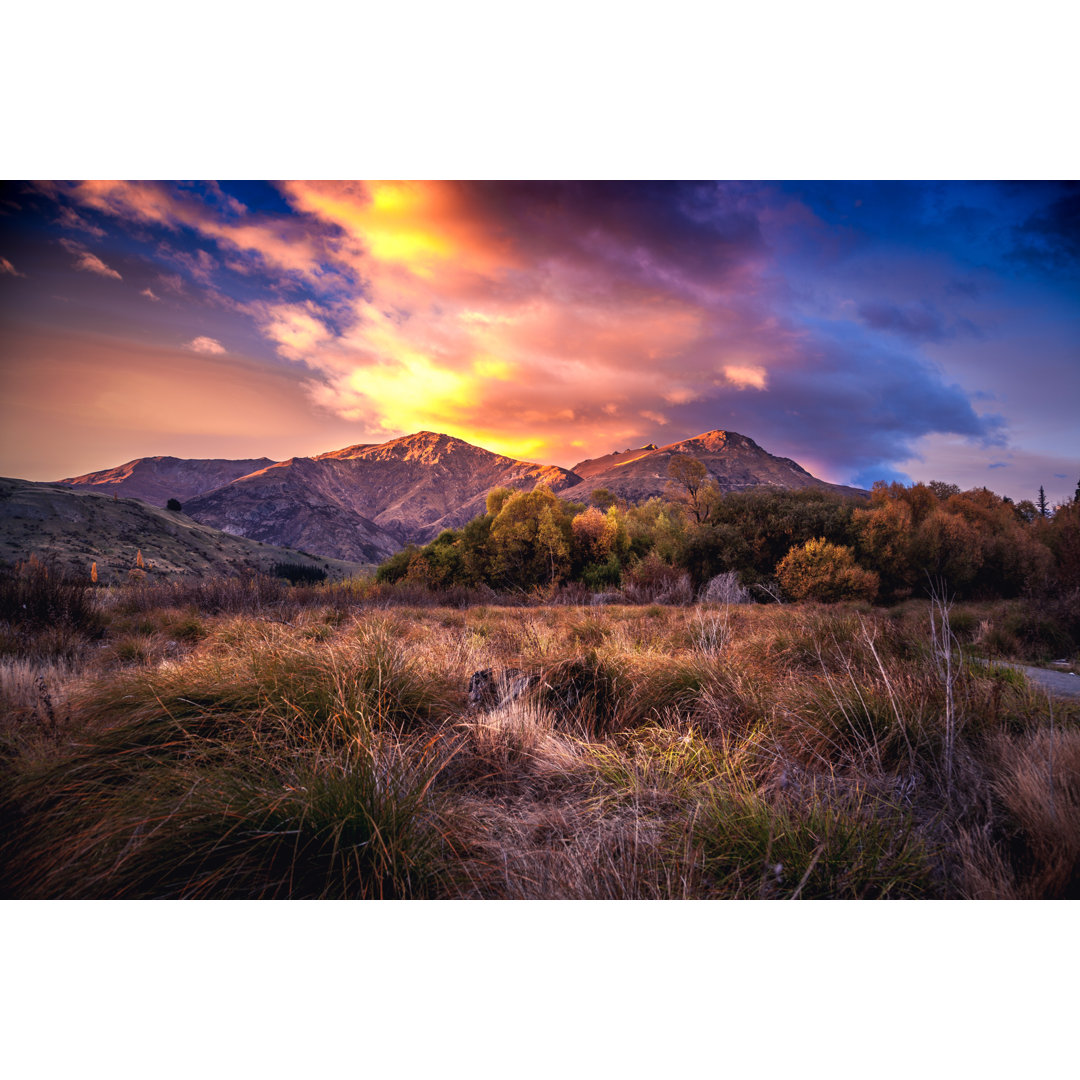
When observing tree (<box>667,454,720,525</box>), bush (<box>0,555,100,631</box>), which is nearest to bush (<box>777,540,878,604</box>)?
tree (<box>667,454,720,525</box>)

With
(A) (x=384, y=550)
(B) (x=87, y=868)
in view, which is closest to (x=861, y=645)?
(B) (x=87, y=868)

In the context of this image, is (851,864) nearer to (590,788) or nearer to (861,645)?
(590,788)

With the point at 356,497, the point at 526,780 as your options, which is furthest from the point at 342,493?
the point at 526,780

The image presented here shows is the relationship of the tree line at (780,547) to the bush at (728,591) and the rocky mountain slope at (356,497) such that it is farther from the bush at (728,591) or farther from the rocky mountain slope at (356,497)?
the rocky mountain slope at (356,497)

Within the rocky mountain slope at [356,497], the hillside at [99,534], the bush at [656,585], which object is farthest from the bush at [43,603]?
the rocky mountain slope at [356,497]

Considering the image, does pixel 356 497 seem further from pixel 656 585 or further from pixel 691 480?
pixel 656 585
